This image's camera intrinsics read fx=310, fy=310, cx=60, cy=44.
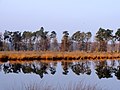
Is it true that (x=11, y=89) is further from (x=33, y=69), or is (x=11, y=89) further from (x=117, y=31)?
(x=117, y=31)

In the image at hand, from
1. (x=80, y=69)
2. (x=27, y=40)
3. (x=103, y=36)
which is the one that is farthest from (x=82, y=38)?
(x=80, y=69)

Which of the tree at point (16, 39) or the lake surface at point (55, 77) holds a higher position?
the tree at point (16, 39)

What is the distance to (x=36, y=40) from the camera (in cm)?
5372

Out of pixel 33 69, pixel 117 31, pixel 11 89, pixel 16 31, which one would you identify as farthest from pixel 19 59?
pixel 16 31

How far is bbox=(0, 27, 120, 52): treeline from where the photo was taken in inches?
1889

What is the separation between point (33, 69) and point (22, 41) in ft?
→ 114

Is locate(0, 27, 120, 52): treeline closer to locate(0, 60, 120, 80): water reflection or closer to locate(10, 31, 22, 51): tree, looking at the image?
locate(10, 31, 22, 51): tree

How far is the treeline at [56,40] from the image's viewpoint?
4797cm

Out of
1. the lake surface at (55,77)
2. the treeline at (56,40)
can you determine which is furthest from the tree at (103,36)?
the lake surface at (55,77)

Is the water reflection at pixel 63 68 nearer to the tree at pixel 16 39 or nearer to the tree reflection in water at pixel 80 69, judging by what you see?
the tree reflection in water at pixel 80 69

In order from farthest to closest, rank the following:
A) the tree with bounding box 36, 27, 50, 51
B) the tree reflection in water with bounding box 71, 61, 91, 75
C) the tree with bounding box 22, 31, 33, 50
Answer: the tree with bounding box 22, 31, 33, 50 < the tree with bounding box 36, 27, 50, 51 < the tree reflection in water with bounding box 71, 61, 91, 75

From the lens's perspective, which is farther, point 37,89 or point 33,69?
point 33,69

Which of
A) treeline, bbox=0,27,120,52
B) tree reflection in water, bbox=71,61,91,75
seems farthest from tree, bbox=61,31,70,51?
tree reflection in water, bbox=71,61,91,75

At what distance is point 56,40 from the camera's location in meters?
51.4
